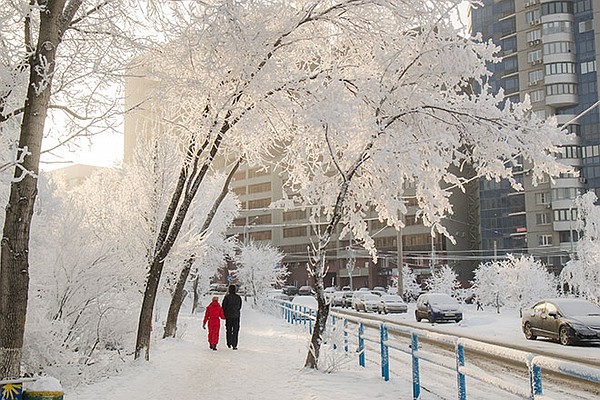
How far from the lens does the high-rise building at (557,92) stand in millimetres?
79625

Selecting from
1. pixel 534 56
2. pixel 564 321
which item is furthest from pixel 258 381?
pixel 534 56

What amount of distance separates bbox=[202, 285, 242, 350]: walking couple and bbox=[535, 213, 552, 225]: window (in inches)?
2907

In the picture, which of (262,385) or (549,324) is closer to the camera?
(262,385)

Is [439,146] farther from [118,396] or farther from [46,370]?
[46,370]

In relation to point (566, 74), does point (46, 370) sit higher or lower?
lower

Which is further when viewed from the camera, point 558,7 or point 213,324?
point 558,7

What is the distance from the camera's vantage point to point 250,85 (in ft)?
34.3

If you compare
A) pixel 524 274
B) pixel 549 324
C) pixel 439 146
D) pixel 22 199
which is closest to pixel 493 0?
pixel 524 274

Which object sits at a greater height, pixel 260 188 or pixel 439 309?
pixel 260 188

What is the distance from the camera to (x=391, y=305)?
145 ft

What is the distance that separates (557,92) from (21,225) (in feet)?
278

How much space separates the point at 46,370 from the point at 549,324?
1670cm

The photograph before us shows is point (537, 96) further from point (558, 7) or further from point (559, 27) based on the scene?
point (558, 7)

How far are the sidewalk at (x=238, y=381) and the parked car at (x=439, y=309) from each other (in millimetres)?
18798
